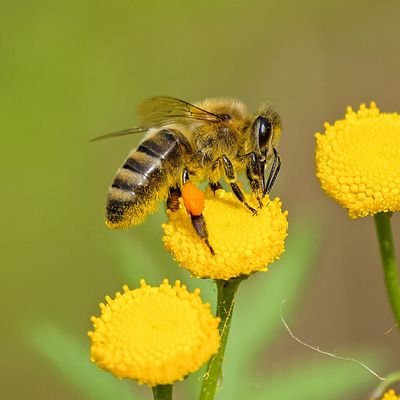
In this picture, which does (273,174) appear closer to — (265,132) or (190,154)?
A: (265,132)

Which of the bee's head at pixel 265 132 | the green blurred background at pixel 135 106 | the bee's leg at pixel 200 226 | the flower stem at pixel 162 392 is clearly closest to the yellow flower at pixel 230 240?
the bee's leg at pixel 200 226

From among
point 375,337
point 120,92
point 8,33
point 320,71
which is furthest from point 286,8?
point 375,337

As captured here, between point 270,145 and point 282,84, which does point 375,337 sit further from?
point 270,145

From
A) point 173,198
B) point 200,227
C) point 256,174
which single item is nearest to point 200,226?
point 200,227

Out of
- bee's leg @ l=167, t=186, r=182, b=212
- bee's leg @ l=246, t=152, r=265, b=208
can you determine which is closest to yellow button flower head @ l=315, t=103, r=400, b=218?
bee's leg @ l=246, t=152, r=265, b=208

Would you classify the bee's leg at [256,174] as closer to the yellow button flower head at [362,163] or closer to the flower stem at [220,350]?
the yellow button flower head at [362,163]
